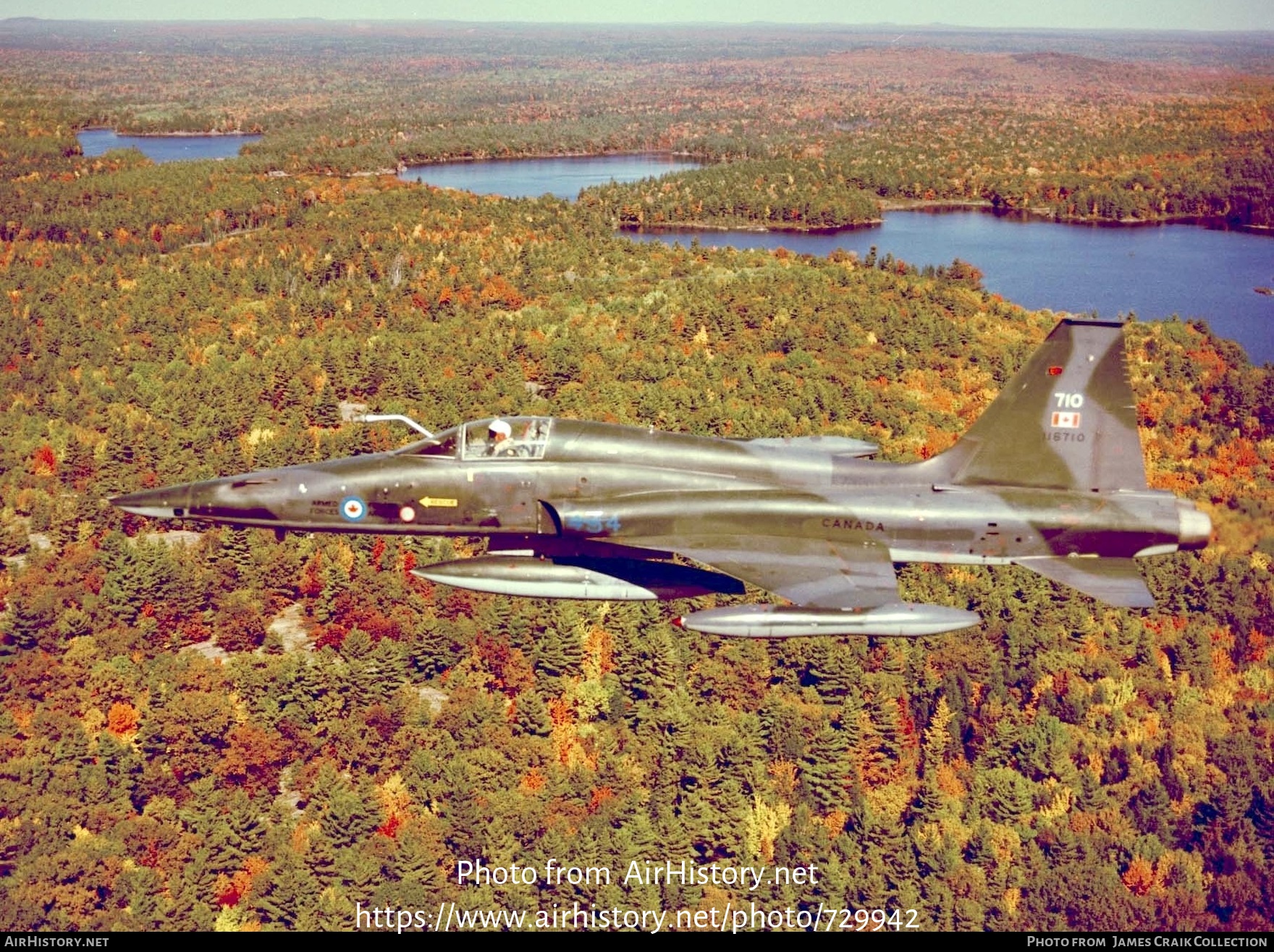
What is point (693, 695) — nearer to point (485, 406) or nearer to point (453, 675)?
point (453, 675)

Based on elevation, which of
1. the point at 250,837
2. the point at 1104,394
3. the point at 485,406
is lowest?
the point at 250,837

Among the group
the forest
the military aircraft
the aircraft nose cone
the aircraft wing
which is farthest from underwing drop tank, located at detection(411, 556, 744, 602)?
the forest

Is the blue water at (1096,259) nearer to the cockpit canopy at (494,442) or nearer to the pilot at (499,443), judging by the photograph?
the cockpit canopy at (494,442)

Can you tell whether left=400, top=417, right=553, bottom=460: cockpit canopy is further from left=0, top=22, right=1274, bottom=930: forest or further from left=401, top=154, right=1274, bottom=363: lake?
left=401, top=154, right=1274, bottom=363: lake

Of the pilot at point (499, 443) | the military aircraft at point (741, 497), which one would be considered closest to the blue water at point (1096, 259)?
the military aircraft at point (741, 497)

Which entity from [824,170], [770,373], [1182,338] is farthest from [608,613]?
[824,170]

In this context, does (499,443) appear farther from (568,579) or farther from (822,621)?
(822,621)
